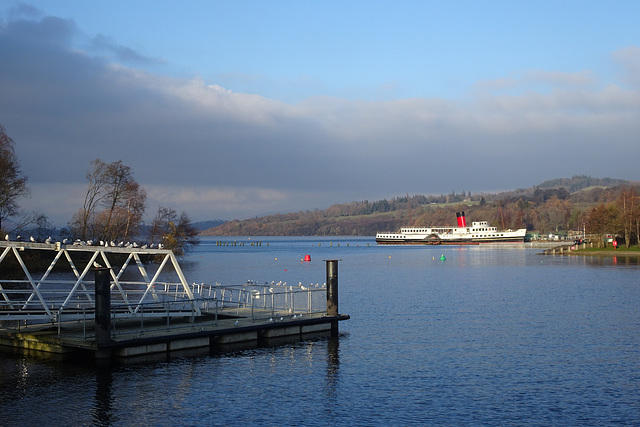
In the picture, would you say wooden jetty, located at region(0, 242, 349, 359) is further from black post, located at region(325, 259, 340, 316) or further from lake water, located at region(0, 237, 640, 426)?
lake water, located at region(0, 237, 640, 426)

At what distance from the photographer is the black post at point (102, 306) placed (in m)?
25.4

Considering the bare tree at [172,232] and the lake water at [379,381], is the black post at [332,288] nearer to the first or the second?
the lake water at [379,381]

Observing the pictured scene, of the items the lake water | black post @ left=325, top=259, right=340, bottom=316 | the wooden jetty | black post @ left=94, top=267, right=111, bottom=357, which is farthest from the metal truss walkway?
black post @ left=325, top=259, right=340, bottom=316

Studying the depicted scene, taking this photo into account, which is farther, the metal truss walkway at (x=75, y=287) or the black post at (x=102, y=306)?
the metal truss walkway at (x=75, y=287)

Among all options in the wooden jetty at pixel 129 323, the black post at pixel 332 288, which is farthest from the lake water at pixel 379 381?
the black post at pixel 332 288

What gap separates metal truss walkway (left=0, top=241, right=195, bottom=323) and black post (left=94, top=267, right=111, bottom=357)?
1718 mm

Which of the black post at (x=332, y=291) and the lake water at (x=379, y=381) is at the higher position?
the black post at (x=332, y=291)

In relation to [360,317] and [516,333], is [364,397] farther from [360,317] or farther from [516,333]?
[360,317]

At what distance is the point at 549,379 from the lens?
24922mm

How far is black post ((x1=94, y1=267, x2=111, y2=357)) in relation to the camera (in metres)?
25.4

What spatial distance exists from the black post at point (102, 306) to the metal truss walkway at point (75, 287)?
5.64 feet

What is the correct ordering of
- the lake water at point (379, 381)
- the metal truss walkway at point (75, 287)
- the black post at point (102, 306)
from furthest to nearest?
the metal truss walkway at point (75, 287), the black post at point (102, 306), the lake water at point (379, 381)

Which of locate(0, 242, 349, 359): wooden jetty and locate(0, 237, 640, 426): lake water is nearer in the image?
locate(0, 237, 640, 426): lake water

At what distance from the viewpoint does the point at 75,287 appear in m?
29.5
